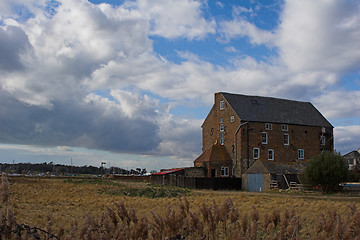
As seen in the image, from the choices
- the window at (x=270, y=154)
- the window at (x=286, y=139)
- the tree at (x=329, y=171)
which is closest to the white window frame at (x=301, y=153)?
the window at (x=286, y=139)

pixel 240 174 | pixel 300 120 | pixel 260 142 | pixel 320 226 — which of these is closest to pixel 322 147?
pixel 300 120

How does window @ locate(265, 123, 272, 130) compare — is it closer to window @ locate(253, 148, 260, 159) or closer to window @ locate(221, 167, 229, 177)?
window @ locate(253, 148, 260, 159)

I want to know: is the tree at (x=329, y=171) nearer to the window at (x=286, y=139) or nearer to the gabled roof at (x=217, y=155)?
the gabled roof at (x=217, y=155)

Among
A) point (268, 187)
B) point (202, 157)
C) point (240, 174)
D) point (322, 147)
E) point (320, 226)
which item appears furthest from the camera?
point (322, 147)

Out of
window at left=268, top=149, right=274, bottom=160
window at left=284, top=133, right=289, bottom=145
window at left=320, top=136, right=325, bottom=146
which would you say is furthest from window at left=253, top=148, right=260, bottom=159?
window at left=320, top=136, right=325, bottom=146

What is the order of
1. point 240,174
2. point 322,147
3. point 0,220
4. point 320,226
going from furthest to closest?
point 322,147
point 240,174
point 320,226
point 0,220

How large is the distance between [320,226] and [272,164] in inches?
1710

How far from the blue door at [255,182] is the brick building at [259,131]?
9.70 feet

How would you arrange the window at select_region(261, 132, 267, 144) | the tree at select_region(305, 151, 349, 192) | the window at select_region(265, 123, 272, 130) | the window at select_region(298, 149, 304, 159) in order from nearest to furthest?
the tree at select_region(305, 151, 349, 192) < the window at select_region(261, 132, 267, 144) < the window at select_region(265, 123, 272, 130) < the window at select_region(298, 149, 304, 159)

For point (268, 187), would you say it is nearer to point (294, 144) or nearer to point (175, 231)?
point (294, 144)

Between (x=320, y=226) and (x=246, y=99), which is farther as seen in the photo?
(x=246, y=99)

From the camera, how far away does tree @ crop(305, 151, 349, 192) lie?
3972 cm

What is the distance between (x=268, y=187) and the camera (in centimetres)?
4625

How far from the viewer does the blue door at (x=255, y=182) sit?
159 feet
